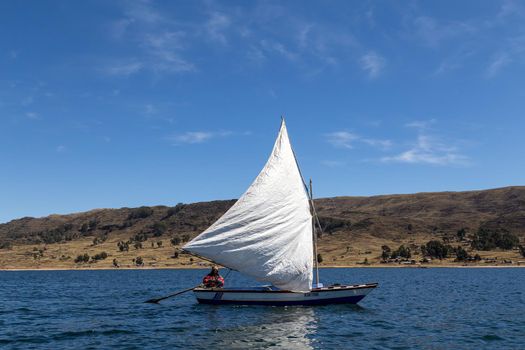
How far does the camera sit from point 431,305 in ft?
154

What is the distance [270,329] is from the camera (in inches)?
1321

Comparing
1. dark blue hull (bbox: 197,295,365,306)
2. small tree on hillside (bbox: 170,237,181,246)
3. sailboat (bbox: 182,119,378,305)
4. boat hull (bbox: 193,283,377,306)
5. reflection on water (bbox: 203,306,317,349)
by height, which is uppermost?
small tree on hillside (bbox: 170,237,181,246)

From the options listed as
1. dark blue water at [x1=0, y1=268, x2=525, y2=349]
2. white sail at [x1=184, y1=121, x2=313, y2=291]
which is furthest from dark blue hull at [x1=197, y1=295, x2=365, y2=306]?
white sail at [x1=184, y1=121, x2=313, y2=291]

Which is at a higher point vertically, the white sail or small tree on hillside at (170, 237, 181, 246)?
small tree on hillside at (170, 237, 181, 246)

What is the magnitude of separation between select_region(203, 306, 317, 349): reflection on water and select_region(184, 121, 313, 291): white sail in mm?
3386

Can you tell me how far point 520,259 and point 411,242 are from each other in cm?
4545

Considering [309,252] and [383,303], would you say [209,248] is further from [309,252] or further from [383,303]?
[383,303]

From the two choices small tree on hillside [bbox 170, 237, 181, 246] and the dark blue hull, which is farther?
small tree on hillside [bbox 170, 237, 181, 246]

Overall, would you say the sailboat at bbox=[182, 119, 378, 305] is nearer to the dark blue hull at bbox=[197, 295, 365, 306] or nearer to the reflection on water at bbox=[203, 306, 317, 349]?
the dark blue hull at bbox=[197, 295, 365, 306]

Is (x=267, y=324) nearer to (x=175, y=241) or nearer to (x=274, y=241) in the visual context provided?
(x=274, y=241)

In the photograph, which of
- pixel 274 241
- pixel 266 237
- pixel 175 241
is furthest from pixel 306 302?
pixel 175 241

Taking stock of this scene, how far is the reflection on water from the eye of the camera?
28969 mm

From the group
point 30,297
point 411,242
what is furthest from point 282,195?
point 411,242

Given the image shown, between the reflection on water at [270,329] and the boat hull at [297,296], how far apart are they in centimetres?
77
